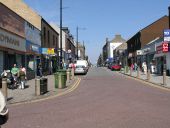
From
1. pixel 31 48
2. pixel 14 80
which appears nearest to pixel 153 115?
pixel 14 80

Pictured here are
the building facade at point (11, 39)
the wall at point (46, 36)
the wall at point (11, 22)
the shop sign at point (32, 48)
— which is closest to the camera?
the building facade at point (11, 39)

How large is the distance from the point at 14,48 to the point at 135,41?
52.9 meters

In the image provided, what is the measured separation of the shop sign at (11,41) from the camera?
29.6m

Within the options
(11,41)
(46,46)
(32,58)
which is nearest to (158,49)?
(46,46)

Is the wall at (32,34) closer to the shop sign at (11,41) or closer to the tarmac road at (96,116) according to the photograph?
the shop sign at (11,41)

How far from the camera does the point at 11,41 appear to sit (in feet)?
106

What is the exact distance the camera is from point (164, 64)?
47.9 metres

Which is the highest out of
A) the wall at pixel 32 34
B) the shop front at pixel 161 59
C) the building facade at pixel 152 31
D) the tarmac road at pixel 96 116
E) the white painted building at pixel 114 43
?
the white painted building at pixel 114 43

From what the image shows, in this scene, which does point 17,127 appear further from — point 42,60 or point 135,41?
point 135,41

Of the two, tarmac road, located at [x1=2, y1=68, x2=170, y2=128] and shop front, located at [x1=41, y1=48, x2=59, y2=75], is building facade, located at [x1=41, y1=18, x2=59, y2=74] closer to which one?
shop front, located at [x1=41, y1=48, x2=59, y2=75]

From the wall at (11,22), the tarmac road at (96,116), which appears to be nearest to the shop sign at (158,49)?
the wall at (11,22)

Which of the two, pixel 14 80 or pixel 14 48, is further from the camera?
pixel 14 48

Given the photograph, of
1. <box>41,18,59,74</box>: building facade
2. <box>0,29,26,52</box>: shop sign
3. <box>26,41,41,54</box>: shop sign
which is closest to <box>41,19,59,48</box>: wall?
<box>41,18,59,74</box>: building facade

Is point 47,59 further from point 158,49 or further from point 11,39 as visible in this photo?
point 11,39
